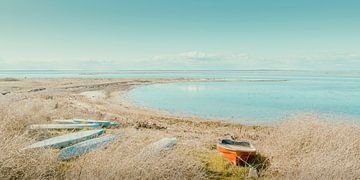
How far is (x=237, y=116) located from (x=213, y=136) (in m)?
10.6

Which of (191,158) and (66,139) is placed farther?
(66,139)

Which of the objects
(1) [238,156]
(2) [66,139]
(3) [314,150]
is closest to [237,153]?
(1) [238,156]

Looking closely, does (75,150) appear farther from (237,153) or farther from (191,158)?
(237,153)

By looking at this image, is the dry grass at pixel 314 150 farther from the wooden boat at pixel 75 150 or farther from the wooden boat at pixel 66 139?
the wooden boat at pixel 66 139

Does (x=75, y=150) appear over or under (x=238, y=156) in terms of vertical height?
over

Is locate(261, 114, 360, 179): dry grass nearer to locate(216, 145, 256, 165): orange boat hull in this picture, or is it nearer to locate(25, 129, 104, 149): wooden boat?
locate(216, 145, 256, 165): orange boat hull

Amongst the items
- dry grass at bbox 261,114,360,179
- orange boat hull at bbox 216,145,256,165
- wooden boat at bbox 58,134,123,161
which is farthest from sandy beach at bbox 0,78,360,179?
orange boat hull at bbox 216,145,256,165

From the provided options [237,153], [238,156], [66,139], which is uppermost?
[66,139]

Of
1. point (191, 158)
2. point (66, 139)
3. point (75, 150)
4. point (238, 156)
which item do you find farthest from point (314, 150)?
point (66, 139)

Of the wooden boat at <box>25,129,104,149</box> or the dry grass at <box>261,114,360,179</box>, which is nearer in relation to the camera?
the dry grass at <box>261,114,360,179</box>

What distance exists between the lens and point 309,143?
11016 millimetres

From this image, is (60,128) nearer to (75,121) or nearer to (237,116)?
(75,121)

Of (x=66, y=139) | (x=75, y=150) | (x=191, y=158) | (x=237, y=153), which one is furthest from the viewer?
(x=66, y=139)

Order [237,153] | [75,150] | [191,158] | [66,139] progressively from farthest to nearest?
[66,139], [237,153], [191,158], [75,150]
